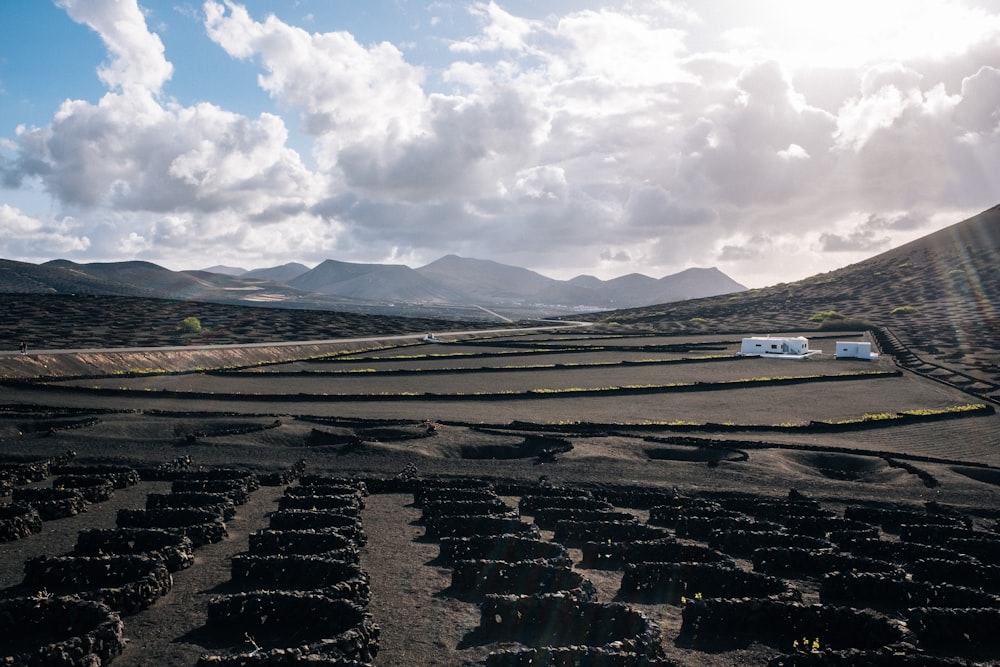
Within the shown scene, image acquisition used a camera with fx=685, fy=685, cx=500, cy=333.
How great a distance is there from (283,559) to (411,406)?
127ft

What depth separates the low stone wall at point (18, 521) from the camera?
26.9 m

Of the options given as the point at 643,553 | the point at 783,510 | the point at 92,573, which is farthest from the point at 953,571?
the point at 92,573

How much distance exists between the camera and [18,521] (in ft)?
89.8

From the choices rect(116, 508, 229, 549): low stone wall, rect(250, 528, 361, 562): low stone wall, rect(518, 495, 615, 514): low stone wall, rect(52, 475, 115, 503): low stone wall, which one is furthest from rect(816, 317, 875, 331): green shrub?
rect(52, 475, 115, 503): low stone wall

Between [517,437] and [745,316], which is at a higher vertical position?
[745,316]

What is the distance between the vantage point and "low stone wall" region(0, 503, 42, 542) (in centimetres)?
2692

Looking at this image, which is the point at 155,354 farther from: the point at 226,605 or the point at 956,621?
the point at 956,621

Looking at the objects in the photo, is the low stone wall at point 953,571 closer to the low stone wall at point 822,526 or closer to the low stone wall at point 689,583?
the low stone wall at point 822,526

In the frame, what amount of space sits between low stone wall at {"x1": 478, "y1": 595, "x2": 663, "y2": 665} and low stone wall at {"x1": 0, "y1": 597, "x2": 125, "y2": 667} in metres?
9.67

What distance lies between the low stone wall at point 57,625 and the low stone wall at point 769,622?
49.8ft

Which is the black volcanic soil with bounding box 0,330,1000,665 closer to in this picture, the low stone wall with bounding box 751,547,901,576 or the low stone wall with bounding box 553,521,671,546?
the low stone wall with bounding box 751,547,901,576

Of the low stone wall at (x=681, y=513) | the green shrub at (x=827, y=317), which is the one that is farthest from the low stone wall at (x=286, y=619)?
the green shrub at (x=827, y=317)

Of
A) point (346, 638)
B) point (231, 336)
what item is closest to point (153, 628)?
point (346, 638)

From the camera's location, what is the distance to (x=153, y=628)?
19.3 metres
